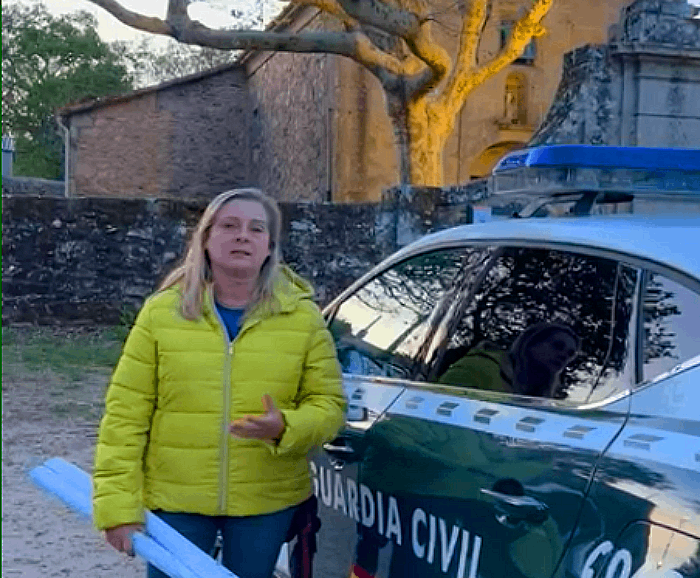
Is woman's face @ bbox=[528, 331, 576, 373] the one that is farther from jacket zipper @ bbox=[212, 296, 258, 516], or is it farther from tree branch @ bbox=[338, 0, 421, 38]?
tree branch @ bbox=[338, 0, 421, 38]

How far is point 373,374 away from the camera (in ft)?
11.0

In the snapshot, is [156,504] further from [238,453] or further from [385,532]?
[385,532]

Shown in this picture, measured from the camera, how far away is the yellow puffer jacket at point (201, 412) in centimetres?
278

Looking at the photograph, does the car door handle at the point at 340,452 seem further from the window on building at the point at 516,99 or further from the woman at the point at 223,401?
the window on building at the point at 516,99

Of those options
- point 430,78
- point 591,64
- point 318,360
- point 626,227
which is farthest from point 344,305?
point 430,78

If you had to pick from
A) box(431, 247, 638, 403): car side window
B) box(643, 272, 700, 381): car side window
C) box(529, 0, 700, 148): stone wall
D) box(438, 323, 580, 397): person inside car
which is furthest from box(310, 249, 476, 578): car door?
box(529, 0, 700, 148): stone wall

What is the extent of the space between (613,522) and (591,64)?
9.14 m

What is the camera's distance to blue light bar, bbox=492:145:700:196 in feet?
9.20

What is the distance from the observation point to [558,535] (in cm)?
218

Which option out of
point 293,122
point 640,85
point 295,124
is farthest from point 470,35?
point 293,122

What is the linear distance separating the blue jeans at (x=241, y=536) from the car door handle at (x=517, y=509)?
765 millimetres

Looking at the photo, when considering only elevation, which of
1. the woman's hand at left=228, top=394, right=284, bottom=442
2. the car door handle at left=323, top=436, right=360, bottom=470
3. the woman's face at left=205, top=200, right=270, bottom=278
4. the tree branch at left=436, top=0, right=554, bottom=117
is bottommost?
the car door handle at left=323, top=436, right=360, bottom=470

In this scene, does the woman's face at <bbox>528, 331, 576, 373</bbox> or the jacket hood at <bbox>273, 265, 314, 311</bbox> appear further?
the jacket hood at <bbox>273, 265, 314, 311</bbox>

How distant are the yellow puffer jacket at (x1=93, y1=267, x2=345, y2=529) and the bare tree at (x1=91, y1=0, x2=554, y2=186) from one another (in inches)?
446
